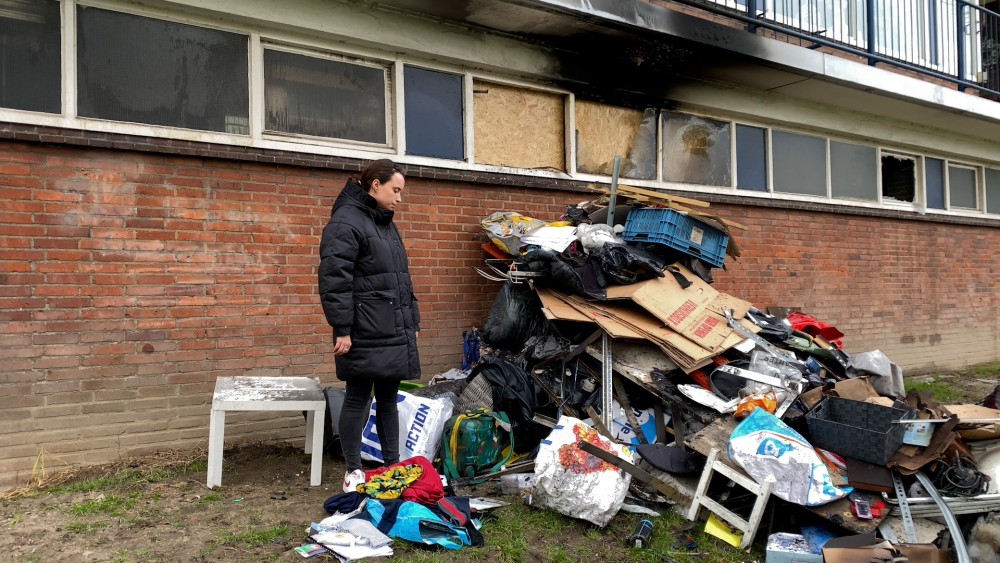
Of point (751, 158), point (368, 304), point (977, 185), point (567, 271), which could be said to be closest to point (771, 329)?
point (567, 271)

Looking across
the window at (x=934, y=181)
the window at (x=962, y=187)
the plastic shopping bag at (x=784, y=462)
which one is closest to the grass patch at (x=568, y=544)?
the plastic shopping bag at (x=784, y=462)

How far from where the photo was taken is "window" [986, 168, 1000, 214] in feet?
35.2

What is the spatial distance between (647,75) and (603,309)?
310cm

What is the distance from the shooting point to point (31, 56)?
14.0 feet

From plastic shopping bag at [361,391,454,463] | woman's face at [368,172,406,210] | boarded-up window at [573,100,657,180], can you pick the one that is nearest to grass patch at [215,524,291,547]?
plastic shopping bag at [361,391,454,463]

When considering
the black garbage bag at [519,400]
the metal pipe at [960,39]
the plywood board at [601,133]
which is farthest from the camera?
the metal pipe at [960,39]

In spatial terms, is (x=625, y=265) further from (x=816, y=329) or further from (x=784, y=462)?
(x=816, y=329)

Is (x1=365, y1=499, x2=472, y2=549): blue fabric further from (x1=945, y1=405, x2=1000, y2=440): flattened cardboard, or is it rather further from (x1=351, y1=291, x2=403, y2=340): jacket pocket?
(x1=945, y1=405, x2=1000, y2=440): flattened cardboard

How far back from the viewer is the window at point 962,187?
33.6ft

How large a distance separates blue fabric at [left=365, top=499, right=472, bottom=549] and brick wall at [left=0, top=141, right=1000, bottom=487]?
1.95 meters

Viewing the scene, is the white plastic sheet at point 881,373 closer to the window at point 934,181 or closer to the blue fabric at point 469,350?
the blue fabric at point 469,350

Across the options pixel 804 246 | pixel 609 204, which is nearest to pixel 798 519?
pixel 609 204

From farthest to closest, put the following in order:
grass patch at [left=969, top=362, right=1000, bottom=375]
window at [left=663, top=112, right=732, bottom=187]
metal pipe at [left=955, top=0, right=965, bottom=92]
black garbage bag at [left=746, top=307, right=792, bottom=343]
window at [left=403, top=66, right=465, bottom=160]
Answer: grass patch at [left=969, top=362, right=1000, bottom=375] → metal pipe at [left=955, top=0, right=965, bottom=92] → window at [left=663, top=112, right=732, bottom=187] → window at [left=403, top=66, right=465, bottom=160] → black garbage bag at [left=746, top=307, right=792, bottom=343]

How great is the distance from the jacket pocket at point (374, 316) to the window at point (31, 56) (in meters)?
2.50
